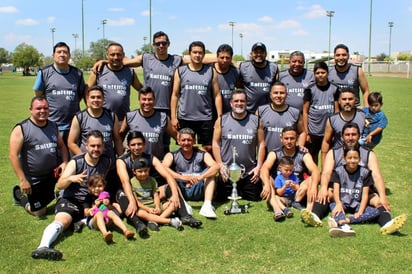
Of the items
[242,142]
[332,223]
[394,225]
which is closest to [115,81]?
[242,142]

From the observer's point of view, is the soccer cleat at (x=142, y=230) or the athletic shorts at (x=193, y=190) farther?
the athletic shorts at (x=193, y=190)

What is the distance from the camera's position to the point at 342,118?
6402 mm

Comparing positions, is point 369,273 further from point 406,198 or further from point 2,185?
point 2,185

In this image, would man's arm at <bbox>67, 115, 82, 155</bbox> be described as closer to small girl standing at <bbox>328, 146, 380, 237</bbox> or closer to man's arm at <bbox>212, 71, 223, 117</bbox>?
man's arm at <bbox>212, 71, 223, 117</bbox>

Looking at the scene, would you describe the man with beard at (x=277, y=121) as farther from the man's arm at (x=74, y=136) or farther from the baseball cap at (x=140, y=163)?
the man's arm at (x=74, y=136)

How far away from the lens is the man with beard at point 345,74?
6996 mm

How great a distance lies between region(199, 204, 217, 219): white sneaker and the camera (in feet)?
18.5

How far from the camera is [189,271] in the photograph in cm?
415

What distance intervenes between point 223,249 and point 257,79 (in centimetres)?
336

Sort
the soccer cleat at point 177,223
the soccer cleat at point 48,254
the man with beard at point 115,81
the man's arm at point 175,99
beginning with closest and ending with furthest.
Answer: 1. the soccer cleat at point 48,254
2. the soccer cleat at point 177,223
3. the man with beard at point 115,81
4. the man's arm at point 175,99

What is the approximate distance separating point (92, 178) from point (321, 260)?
2.84 metres

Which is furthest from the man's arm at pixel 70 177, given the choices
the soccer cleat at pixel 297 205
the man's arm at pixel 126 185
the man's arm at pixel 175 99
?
the soccer cleat at pixel 297 205

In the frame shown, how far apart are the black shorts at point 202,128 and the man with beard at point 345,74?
2.19 meters

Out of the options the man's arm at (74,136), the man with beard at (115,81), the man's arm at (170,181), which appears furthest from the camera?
the man with beard at (115,81)
